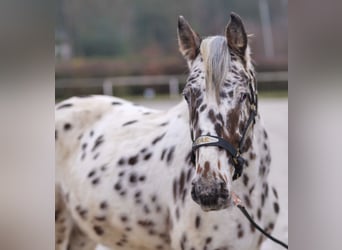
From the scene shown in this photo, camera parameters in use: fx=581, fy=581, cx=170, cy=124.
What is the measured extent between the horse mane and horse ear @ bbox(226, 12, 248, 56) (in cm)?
3

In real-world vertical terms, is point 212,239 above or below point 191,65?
below

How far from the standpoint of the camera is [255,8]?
2.15 meters

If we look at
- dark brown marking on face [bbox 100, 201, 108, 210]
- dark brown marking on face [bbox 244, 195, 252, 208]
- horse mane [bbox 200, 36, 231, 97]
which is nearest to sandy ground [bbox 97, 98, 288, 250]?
dark brown marking on face [bbox 244, 195, 252, 208]

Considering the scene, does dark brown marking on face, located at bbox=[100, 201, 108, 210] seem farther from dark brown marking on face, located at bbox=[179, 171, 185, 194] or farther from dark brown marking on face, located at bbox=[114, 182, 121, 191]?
dark brown marking on face, located at bbox=[179, 171, 185, 194]

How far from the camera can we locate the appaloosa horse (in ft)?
6.32

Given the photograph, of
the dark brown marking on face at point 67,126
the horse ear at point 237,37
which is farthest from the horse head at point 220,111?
the dark brown marking on face at point 67,126

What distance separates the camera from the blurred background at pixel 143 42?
6.95 feet

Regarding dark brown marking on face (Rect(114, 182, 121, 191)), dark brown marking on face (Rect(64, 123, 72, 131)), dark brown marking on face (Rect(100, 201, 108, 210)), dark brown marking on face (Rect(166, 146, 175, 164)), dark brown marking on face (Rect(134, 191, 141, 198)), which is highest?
dark brown marking on face (Rect(64, 123, 72, 131))

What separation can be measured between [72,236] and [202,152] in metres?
0.79

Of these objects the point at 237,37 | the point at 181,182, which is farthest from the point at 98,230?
the point at 237,37
